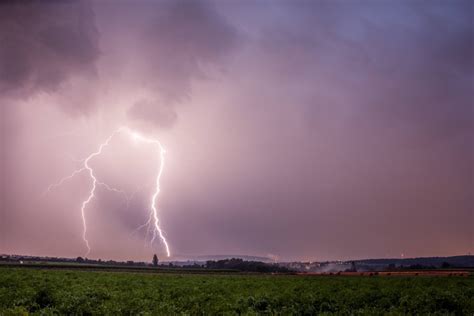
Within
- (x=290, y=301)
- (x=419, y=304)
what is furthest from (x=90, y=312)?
(x=419, y=304)

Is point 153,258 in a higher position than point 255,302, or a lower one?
lower

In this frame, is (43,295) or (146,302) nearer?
(146,302)

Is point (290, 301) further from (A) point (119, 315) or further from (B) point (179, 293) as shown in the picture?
Answer: (A) point (119, 315)

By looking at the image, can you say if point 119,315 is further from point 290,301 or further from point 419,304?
point 419,304

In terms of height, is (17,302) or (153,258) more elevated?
(17,302)

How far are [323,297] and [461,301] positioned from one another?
818 cm

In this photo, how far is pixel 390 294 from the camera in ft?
90.4

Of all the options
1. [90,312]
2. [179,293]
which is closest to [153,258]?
[179,293]

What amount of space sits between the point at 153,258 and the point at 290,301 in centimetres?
17569

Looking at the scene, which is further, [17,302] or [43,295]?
[43,295]

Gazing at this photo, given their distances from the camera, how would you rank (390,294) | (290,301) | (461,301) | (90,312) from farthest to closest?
(390,294)
(290,301)
(461,301)
(90,312)

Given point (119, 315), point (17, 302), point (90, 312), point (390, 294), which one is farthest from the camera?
point (390, 294)

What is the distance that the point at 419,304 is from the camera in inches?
866

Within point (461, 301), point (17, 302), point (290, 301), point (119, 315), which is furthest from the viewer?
point (290, 301)
